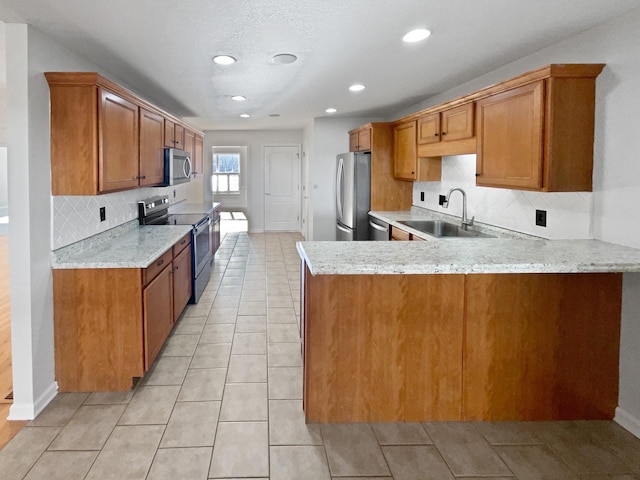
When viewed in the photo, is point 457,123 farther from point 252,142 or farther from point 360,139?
point 252,142

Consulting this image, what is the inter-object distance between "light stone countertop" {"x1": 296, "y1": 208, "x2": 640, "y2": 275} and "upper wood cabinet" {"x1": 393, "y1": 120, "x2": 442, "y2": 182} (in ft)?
7.71

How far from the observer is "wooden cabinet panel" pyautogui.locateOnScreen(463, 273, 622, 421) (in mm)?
2580

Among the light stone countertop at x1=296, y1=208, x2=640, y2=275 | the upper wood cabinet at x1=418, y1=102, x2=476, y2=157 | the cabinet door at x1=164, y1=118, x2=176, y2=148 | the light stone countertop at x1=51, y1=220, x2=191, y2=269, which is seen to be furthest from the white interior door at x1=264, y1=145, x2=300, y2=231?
the light stone countertop at x1=296, y1=208, x2=640, y2=275

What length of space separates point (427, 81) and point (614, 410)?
3.13 m

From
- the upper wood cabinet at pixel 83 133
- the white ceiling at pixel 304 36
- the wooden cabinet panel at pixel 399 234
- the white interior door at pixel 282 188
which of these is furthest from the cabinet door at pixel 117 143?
the white interior door at pixel 282 188

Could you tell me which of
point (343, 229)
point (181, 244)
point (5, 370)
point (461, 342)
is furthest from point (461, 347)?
point (343, 229)

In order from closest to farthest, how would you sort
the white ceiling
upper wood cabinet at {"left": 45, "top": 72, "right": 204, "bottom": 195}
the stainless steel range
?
the white ceiling, upper wood cabinet at {"left": 45, "top": 72, "right": 204, "bottom": 195}, the stainless steel range

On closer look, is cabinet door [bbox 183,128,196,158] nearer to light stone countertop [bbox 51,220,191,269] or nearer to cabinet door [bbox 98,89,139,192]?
light stone countertop [bbox 51,220,191,269]

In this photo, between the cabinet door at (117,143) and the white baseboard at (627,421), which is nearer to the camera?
the white baseboard at (627,421)

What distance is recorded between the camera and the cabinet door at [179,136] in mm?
5168

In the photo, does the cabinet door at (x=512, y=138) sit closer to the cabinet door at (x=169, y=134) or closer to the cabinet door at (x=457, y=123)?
the cabinet door at (x=457, y=123)

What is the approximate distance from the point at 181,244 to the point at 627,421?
3.55 m

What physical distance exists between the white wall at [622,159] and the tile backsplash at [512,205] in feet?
0.43

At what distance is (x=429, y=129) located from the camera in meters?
4.79
